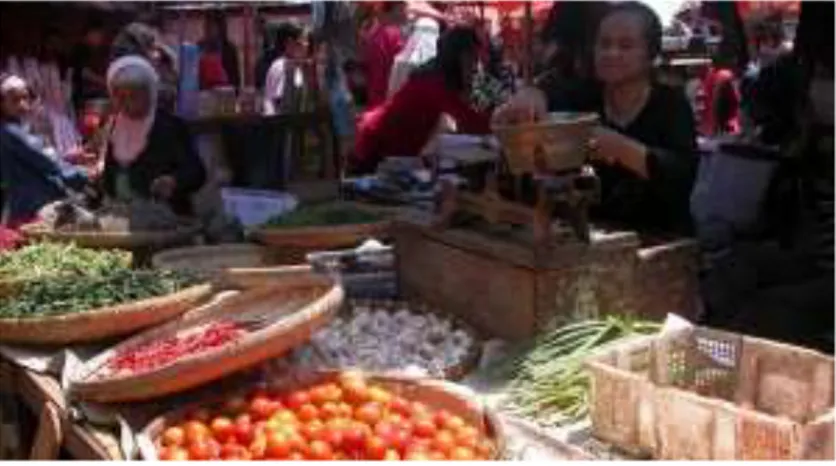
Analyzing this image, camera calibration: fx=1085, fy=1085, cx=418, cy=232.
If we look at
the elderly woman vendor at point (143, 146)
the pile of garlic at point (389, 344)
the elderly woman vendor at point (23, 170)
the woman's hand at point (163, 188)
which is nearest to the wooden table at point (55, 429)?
the pile of garlic at point (389, 344)

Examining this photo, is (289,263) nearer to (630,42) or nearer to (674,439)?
(630,42)

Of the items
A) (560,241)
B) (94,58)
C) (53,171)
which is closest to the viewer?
(560,241)

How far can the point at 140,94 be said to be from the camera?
16.6 feet

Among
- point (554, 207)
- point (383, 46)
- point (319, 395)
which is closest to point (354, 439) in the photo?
point (319, 395)

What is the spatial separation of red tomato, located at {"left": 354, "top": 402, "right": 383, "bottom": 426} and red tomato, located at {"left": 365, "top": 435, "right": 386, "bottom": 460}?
12 centimetres

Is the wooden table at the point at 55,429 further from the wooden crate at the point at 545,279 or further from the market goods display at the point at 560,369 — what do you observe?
the wooden crate at the point at 545,279

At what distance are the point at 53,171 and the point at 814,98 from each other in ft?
13.5

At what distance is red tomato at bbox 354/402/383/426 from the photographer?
2.28 metres

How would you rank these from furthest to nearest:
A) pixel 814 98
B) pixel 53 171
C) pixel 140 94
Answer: pixel 53 171
pixel 140 94
pixel 814 98

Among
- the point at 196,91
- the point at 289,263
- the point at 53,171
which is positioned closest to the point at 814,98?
the point at 289,263

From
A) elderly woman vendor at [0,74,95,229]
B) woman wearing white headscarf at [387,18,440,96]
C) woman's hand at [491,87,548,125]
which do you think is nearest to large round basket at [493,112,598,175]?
woman's hand at [491,87,548,125]

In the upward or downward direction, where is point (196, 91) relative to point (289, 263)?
upward

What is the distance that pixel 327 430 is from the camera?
2.22m

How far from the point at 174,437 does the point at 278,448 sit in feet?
0.83
